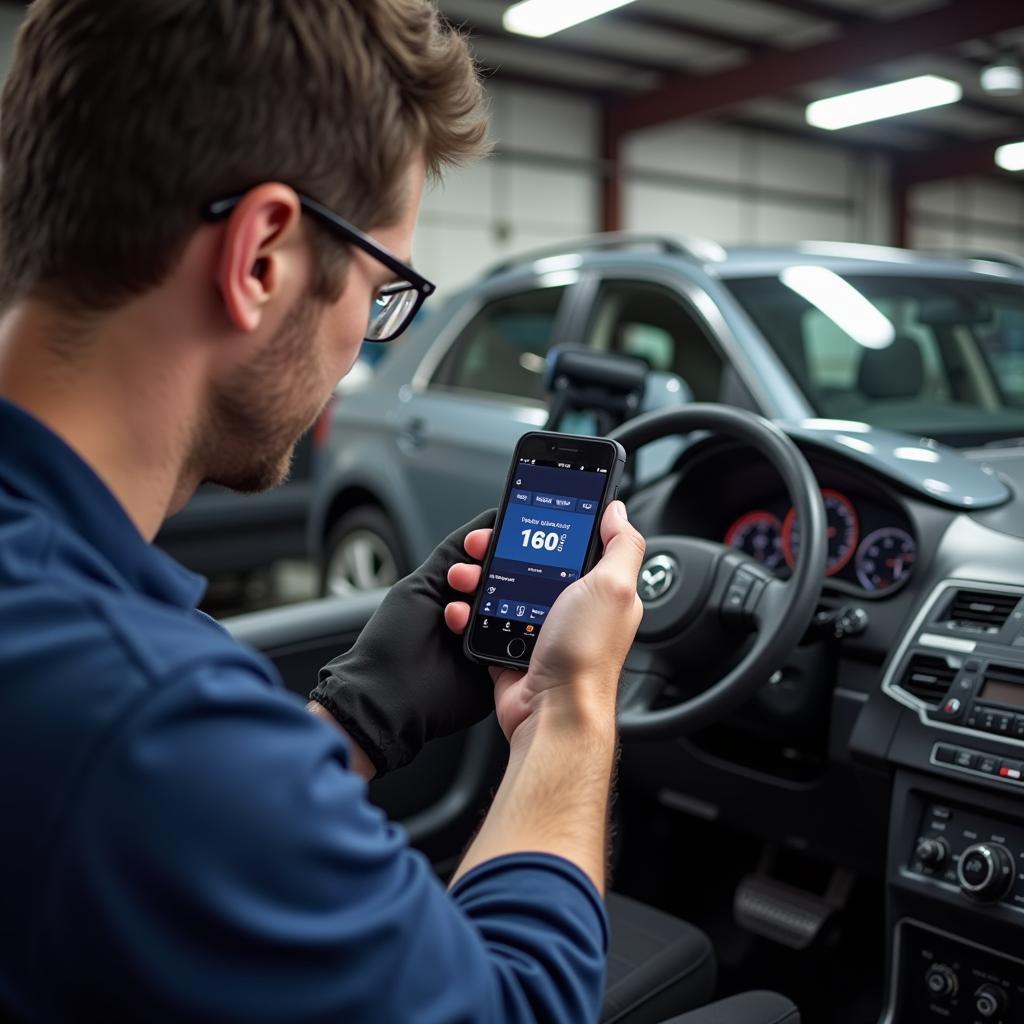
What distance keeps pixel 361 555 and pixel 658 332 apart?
1.31 metres

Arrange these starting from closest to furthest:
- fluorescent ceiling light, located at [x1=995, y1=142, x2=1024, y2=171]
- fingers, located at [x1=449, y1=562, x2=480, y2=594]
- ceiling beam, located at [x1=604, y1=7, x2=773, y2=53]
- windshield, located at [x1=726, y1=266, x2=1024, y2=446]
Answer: fingers, located at [x1=449, y1=562, x2=480, y2=594] < windshield, located at [x1=726, y1=266, x2=1024, y2=446] < ceiling beam, located at [x1=604, y1=7, x2=773, y2=53] < fluorescent ceiling light, located at [x1=995, y1=142, x2=1024, y2=171]

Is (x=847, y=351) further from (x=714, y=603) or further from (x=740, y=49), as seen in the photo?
(x=740, y=49)

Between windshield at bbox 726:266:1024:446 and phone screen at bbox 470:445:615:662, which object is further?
windshield at bbox 726:266:1024:446

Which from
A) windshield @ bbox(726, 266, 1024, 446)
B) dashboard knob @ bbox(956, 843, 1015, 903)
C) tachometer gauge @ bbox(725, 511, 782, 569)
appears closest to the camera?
dashboard knob @ bbox(956, 843, 1015, 903)

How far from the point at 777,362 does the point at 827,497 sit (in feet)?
3.31

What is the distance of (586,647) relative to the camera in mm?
993

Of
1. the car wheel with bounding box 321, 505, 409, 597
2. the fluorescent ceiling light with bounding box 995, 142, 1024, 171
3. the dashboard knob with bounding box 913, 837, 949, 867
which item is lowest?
the dashboard knob with bounding box 913, 837, 949, 867

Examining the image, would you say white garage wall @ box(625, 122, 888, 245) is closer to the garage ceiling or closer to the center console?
the garage ceiling

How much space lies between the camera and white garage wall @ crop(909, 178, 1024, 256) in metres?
17.2

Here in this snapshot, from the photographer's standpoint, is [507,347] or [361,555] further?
[361,555]

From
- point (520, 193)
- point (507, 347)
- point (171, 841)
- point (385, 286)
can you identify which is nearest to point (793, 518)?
point (385, 286)

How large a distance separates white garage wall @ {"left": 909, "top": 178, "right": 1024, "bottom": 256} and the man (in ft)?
55.5

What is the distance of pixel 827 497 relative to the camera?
1.97 meters

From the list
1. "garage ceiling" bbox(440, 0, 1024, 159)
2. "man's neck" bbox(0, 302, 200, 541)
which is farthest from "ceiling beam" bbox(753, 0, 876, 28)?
"man's neck" bbox(0, 302, 200, 541)
